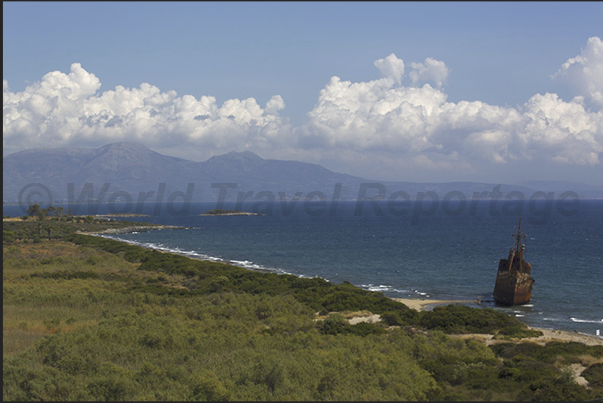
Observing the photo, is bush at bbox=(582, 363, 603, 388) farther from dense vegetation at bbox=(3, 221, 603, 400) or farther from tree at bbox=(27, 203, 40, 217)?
tree at bbox=(27, 203, 40, 217)

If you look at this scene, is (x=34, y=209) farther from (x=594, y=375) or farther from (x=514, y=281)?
(x=594, y=375)

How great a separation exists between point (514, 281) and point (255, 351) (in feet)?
83.6

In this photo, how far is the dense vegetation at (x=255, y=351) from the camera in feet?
42.0

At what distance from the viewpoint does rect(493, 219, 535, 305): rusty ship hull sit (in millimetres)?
35094

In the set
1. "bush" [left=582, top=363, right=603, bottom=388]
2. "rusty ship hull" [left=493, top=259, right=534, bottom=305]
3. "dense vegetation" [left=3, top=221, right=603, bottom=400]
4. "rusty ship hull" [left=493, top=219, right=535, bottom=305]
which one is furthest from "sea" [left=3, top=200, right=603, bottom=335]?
"bush" [left=582, top=363, right=603, bottom=388]

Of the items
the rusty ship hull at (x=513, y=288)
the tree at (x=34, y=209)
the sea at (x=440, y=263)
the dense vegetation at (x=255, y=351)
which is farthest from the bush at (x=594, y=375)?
the tree at (x=34, y=209)

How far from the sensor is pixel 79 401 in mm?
11938

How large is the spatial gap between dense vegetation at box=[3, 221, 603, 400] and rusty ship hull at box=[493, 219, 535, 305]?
27.6ft

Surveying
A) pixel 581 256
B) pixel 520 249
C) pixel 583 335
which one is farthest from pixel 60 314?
pixel 581 256

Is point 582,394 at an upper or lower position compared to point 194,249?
upper

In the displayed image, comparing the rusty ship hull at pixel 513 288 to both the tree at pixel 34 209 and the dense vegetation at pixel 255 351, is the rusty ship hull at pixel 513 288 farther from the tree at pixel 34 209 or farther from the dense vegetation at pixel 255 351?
the tree at pixel 34 209

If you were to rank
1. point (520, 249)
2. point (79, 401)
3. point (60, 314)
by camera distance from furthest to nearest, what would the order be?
1. point (520, 249)
2. point (60, 314)
3. point (79, 401)

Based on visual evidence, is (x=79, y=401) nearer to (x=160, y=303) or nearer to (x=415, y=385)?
(x=415, y=385)

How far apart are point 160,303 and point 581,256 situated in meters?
59.5
